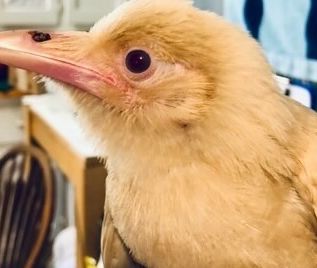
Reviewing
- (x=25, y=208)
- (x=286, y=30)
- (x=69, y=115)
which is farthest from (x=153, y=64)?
(x=25, y=208)

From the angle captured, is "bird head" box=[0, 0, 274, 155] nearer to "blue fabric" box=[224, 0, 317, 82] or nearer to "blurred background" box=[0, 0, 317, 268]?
"blurred background" box=[0, 0, 317, 268]

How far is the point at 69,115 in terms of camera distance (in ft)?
6.19

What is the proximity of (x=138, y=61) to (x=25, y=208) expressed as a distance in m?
1.61

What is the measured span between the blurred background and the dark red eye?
0.92 ft

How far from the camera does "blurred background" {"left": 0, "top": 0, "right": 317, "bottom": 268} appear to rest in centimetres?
125

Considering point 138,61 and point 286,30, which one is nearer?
point 138,61

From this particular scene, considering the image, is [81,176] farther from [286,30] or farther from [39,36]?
[39,36]

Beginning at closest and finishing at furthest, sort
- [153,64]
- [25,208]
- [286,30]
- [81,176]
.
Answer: [153,64]
[286,30]
[81,176]
[25,208]

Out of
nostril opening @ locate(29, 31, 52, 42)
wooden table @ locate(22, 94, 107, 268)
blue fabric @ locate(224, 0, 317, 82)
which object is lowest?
wooden table @ locate(22, 94, 107, 268)

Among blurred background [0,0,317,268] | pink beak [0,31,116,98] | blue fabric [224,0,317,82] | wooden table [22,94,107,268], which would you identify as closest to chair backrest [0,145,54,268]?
blurred background [0,0,317,268]

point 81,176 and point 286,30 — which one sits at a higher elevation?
point 286,30

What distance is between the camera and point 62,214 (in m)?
2.52

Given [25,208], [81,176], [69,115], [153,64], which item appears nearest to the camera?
[153,64]

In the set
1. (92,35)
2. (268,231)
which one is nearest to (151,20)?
(92,35)
